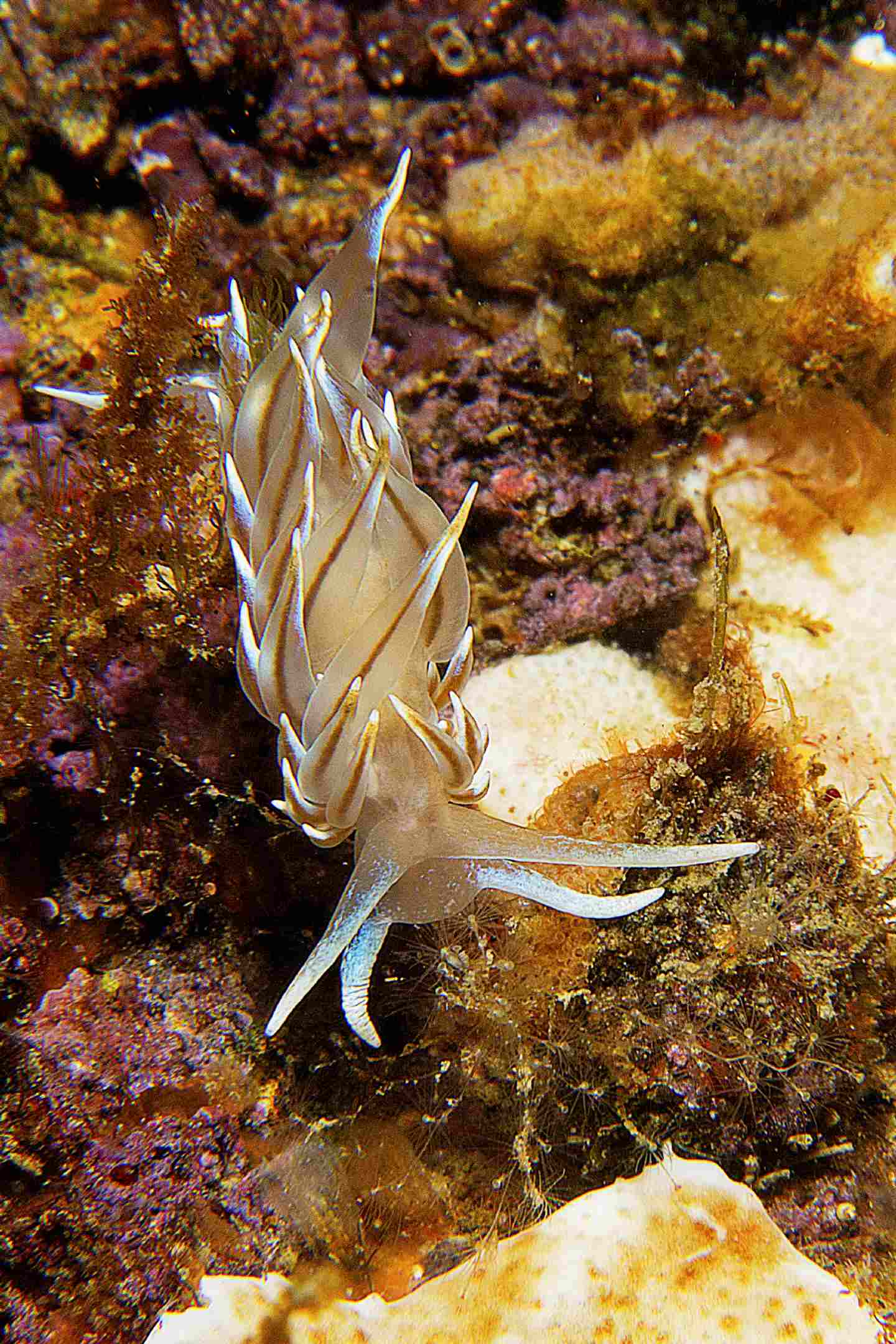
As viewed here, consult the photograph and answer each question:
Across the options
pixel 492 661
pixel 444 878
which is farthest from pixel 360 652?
pixel 492 661

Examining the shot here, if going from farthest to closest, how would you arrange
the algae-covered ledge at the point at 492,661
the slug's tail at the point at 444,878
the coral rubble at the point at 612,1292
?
the algae-covered ledge at the point at 492,661, the coral rubble at the point at 612,1292, the slug's tail at the point at 444,878

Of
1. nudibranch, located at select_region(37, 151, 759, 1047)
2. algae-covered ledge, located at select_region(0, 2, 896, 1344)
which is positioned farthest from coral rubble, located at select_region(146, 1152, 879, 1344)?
nudibranch, located at select_region(37, 151, 759, 1047)

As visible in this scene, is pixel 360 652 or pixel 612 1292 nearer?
pixel 360 652

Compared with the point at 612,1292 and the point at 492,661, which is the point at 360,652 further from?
the point at 612,1292

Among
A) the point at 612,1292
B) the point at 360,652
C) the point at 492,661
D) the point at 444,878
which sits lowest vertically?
the point at 612,1292

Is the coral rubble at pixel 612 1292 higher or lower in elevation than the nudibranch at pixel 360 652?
lower

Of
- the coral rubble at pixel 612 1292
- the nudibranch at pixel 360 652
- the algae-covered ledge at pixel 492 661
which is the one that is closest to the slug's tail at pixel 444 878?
the nudibranch at pixel 360 652

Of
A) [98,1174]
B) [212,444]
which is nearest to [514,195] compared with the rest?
[212,444]

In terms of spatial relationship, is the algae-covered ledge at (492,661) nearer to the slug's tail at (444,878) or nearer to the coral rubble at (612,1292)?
the coral rubble at (612,1292)
